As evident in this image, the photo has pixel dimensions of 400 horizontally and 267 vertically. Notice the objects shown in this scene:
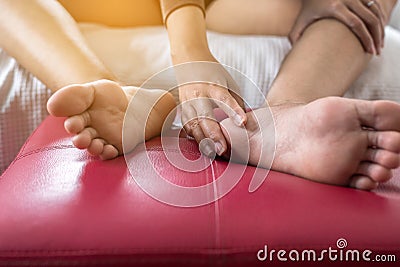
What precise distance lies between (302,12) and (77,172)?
0.62 meters

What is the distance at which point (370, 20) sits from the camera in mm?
1055

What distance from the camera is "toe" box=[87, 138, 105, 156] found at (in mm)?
776

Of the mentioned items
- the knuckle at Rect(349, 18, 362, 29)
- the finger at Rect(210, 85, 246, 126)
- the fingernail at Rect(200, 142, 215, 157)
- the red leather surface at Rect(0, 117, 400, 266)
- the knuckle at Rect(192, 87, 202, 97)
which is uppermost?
the knuckle at Rect(349, 18, 362, 29)

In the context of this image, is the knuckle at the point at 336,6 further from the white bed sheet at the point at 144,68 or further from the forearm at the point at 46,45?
the forearm at the point at 46,45

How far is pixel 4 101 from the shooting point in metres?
1.05

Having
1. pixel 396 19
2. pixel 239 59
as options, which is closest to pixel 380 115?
pixel 239 59

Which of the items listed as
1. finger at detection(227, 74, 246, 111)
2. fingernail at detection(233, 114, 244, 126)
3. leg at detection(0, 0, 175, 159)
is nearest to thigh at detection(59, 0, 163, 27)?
leg at detection(0, 0, 175, 159)

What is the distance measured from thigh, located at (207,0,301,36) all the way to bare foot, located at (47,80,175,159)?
16.3 inches

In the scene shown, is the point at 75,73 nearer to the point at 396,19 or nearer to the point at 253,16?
the point at 253,16

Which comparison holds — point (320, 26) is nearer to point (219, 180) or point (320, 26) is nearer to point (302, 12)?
point (302, 12)

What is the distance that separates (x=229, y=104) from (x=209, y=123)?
0.04 meters

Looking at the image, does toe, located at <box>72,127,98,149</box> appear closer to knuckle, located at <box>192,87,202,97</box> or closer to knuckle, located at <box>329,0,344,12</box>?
knuckle, located at <box>192,87,202,97</box>

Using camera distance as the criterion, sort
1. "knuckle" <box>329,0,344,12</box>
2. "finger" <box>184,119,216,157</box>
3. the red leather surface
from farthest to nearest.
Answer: "knuckle" <box>329,0,344,12</box>, "finger" <box>184,119,216,157</box>, the red leather surface

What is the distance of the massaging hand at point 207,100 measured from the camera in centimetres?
83
